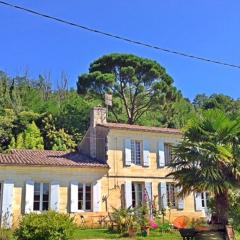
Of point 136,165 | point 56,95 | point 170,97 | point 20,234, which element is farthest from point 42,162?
point 56,95

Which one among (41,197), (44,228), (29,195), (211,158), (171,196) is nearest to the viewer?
(44,228)

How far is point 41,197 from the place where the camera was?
20641mm

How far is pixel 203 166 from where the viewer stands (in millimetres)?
13562

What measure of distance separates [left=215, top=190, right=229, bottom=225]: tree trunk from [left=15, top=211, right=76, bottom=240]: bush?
5265 millimetres

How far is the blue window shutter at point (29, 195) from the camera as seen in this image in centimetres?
1988

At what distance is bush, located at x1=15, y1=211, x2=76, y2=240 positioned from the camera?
12.3 meters

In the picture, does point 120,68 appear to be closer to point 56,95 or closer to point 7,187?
point 56,95

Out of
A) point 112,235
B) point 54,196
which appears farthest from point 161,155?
point 112,235

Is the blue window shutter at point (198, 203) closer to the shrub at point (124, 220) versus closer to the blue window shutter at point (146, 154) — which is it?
the blue window shutter at point (146, 154)

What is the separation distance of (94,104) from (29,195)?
1867 centimetres

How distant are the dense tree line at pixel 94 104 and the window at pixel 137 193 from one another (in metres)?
11.6

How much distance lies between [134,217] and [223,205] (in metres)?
5.27

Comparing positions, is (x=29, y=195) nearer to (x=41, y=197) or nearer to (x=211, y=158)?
(x=41, y=197)

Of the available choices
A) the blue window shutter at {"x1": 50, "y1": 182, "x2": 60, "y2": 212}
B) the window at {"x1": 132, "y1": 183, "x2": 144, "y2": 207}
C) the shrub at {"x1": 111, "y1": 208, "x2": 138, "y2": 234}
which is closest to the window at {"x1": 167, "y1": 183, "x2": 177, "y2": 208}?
the window at {"x1": 132, "y1": 183, "x2": 144, "y2": 207}
